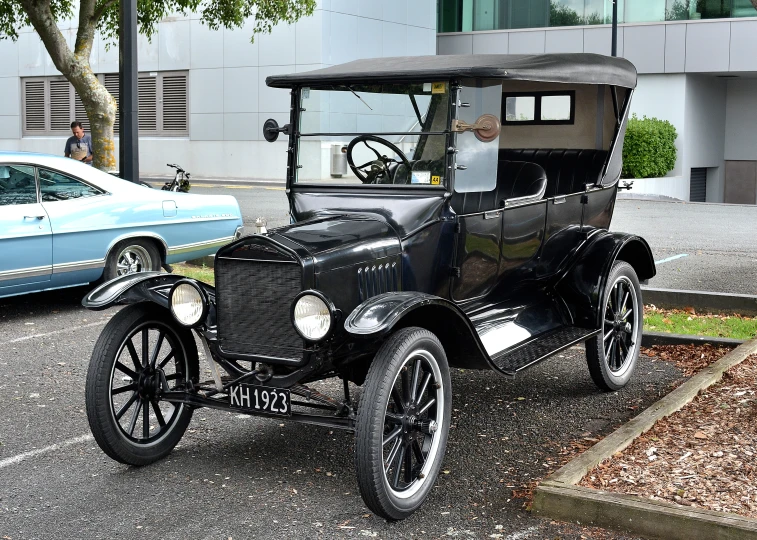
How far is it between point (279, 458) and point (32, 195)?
4521 mm

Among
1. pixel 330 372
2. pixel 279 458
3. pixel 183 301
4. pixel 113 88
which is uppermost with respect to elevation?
pixel 113 88

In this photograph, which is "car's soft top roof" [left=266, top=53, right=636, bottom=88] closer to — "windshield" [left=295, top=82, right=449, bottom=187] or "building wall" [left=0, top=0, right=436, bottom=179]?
"windshield" [left=295, top=82, right=449, bottom=187]

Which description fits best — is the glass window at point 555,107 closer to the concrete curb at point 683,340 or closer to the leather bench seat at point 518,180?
the leather bench seat at point 518,180

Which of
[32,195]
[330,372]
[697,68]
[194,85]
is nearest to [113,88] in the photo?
[194,85]

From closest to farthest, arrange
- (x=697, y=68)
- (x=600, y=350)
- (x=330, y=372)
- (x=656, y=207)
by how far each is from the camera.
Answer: (x=330, y=372)
(x=600, y=350)
(x=656, y=207)
(x=697, y=68)

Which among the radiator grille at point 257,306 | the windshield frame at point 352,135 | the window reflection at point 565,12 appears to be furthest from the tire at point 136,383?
the window reflection at point 565,12

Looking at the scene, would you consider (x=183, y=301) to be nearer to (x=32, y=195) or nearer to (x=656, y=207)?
(x=32, y=195)

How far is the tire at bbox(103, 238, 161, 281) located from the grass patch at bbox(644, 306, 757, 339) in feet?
15.1

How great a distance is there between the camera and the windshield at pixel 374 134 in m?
5.42

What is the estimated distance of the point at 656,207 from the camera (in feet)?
69.9

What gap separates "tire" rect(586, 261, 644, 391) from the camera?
625 centimetres

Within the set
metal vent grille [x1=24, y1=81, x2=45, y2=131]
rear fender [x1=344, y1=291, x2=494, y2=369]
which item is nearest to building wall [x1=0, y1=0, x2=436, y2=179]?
metal vent grille [x1=24, y1=81, x2=45, y2=131]

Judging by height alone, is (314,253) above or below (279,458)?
above

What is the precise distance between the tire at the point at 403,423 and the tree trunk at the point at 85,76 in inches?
417
